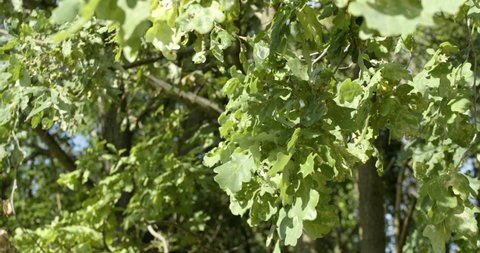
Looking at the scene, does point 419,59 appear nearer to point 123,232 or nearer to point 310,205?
point 123,232

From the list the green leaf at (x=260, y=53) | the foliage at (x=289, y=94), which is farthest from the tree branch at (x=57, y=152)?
the green leaf at (x=260, y=53)

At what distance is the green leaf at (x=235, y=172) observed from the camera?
212 cm

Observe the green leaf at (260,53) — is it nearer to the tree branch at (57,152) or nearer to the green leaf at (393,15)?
the green leaf at (393,15)

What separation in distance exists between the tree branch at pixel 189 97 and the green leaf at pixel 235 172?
3762mm

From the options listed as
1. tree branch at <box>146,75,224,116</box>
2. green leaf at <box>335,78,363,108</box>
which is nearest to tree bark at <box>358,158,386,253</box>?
tree branch at <box>146,75,224,116</box>

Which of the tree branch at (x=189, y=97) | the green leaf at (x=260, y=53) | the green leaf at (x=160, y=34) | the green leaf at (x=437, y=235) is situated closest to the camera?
the green leaf at (x=160, y=34)

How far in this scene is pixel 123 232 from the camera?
619 cm

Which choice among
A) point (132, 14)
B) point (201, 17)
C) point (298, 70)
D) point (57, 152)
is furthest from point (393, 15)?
point (57, 152)

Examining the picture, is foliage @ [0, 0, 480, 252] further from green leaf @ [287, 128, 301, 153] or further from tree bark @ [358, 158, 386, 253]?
tree bark @ [358, 158, 386, 253]

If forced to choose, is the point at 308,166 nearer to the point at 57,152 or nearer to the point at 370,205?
the point at 370,205

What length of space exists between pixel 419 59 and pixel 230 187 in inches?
214

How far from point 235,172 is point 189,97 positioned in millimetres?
3906

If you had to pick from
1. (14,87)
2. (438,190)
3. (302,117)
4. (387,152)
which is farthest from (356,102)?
(387,152)

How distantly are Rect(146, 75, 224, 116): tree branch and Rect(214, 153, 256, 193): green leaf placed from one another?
148 inches
